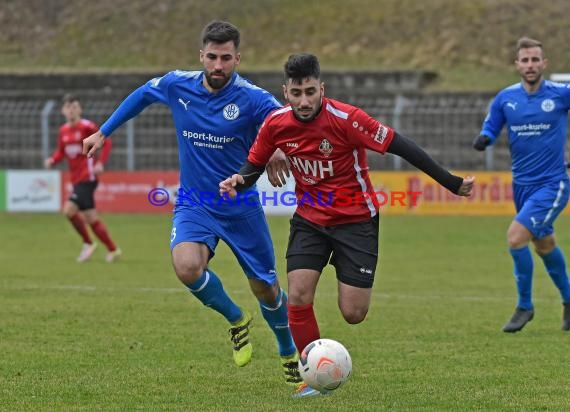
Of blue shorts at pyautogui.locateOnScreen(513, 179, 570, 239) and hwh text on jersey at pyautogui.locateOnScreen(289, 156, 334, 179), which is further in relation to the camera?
blue shorts at pyautogui.locateOnScreen(513, 179, 570, 239)

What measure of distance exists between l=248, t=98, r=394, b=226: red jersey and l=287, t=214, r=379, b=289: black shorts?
0.06 metres

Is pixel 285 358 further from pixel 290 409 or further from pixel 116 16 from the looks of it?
pixel 116 16

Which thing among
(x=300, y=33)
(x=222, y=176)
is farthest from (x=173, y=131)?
(x=222, y=176)

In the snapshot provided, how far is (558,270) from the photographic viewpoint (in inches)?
409

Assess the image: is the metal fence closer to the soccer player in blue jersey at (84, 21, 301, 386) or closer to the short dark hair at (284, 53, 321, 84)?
the soccer player in blue jersey at (84, 21, 301, 386)

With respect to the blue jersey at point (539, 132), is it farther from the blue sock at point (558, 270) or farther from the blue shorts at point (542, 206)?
the blue sock at point (558, 270)

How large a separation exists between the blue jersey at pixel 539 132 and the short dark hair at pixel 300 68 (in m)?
3.93

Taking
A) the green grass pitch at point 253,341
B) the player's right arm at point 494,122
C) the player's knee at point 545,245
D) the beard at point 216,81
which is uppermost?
the beard at point 216,81

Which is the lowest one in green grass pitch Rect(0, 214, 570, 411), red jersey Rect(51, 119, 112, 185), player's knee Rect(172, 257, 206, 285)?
green grass pitch Rect(0, 214, 570, 411)

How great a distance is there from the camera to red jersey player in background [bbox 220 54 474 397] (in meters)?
6.95

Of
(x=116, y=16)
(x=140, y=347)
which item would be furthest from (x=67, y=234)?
(x=116, y=16)

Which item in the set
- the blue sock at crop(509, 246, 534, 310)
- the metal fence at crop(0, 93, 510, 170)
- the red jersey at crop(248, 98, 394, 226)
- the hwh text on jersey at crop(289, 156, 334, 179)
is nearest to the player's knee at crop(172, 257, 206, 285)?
the red jersey at crop(248, 98, 394, 226)

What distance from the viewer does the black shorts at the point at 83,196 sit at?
16625mm

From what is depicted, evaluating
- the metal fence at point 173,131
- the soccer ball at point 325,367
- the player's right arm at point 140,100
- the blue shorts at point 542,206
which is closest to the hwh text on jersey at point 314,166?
the soccer ball at point 325,367
